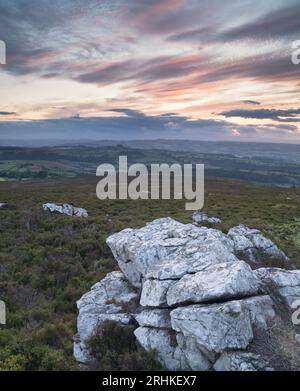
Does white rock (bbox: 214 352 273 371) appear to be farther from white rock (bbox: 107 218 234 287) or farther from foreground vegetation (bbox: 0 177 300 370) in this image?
white rock (bbox: 107 218 234 287)

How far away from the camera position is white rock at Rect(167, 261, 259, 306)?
10.6 m

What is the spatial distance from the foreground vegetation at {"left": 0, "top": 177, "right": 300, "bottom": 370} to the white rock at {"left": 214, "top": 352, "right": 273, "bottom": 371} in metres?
2.25

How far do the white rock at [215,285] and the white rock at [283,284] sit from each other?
3.60 ft

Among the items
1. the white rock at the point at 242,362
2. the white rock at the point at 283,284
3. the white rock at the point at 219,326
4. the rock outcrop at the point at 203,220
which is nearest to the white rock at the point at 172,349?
the white rock at the point at 219,326

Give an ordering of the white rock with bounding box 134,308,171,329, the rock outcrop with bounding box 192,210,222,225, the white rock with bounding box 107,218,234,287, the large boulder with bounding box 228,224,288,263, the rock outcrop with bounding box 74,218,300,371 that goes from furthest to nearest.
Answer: the rock outcrop with bounding box 192,210,222,225
the large boulder with bounding box 228,224,288,263
the white rock with bounding box 107,218,234,287
the white rock with bounding box 134,308,171,329
the rock outcrop with bounding box 74,218,300,371

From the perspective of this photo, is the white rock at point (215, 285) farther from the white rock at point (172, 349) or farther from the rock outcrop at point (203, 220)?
the rock outcrop at point (203, 220)

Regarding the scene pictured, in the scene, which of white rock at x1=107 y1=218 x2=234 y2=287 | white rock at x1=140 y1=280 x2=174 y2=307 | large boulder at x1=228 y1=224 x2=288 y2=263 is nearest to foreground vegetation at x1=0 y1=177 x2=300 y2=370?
white rock at x1=140 y1=280 x2=174 y2=307

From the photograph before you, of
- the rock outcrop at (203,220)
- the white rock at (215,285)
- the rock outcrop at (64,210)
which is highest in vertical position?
the white rock at (215,285)

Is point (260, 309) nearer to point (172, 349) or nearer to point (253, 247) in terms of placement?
point (172, 349)

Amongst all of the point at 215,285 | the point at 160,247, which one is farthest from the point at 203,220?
the point at 215,285

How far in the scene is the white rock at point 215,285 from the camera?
10.6m

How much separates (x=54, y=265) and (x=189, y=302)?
34.5 ft

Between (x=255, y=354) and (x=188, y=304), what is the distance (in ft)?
7.64

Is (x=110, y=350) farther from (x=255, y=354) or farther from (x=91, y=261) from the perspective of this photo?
(x=91, y=261)
